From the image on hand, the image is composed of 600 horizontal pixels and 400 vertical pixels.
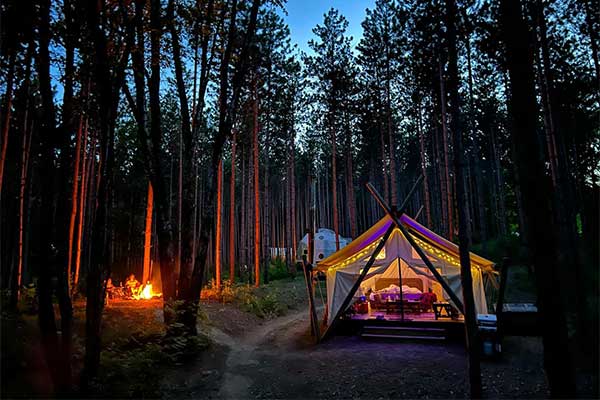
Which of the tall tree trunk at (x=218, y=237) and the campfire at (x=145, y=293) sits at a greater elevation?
the tall tree trunk at (x=218, y=237)

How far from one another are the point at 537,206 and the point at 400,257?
226 inches

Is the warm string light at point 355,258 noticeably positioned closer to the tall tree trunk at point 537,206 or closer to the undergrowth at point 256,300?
the undergrowth at point 256,300

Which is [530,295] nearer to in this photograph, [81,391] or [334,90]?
[334,90]

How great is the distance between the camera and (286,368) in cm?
586

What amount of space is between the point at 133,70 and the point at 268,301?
26.2ft

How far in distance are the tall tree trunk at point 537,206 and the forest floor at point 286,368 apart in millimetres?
1680

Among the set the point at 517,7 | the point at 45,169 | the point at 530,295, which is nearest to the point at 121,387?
the point at 45,169

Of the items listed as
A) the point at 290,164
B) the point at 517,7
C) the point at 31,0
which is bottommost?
the point at 517,7

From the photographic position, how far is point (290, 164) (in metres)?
18.0

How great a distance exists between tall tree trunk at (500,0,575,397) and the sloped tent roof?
481cm

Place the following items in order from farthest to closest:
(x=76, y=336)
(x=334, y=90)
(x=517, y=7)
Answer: (x=334, y=90) < (x=76, y=336) < (x=517, y=7)

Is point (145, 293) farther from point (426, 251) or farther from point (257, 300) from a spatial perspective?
point (426, 251)

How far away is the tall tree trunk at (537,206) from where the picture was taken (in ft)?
9.87

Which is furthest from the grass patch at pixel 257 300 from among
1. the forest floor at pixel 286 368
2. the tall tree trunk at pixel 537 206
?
the tall tree trunk at pixel 537 206
